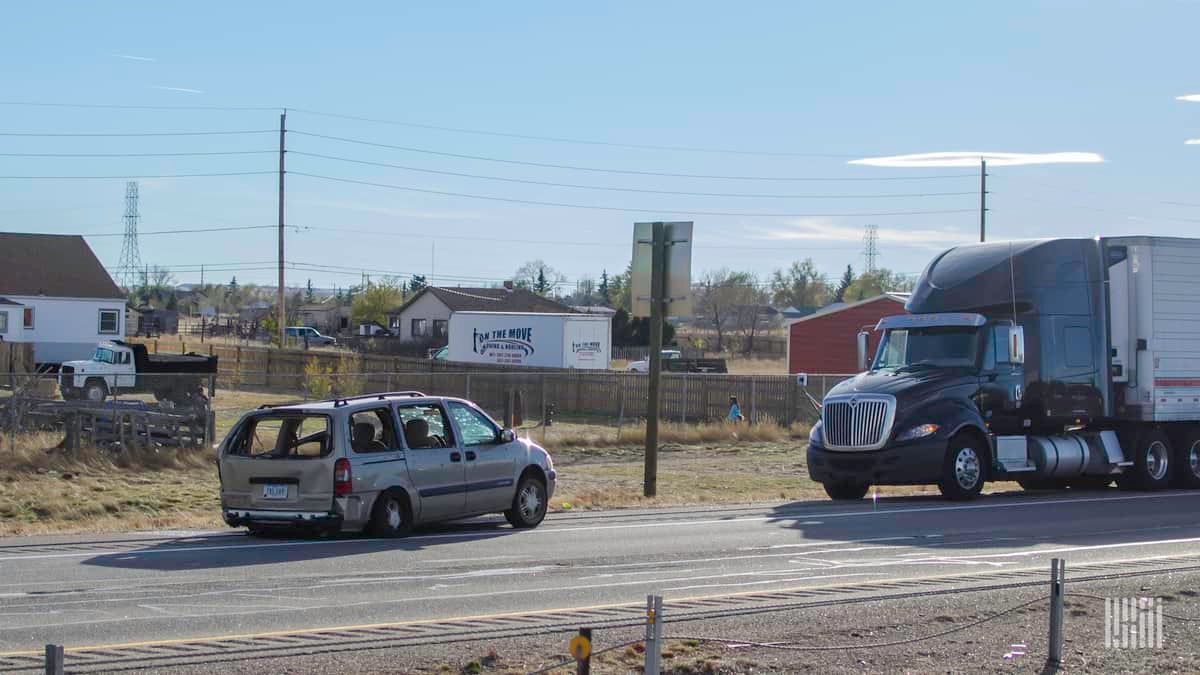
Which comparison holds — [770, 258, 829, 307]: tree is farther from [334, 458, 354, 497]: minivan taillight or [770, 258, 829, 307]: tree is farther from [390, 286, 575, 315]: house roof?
[334, 458, 354, 497]: minivan taillight

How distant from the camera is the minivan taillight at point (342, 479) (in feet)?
49.0

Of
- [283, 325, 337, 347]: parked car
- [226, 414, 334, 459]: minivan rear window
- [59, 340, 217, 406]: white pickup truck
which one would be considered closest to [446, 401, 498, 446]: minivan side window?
[226, 414, 334, 459]: minivan rear window

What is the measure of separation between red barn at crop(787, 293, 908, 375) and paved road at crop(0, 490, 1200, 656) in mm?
46428

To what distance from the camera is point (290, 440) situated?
15.6 m

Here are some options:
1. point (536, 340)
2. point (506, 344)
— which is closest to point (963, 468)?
point (536, 340)

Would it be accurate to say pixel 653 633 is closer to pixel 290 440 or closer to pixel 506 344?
pixel 290 440

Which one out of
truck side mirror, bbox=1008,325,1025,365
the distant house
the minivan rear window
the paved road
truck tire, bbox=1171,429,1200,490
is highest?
the distant house

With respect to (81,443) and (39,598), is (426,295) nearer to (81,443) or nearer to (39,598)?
(81,443)

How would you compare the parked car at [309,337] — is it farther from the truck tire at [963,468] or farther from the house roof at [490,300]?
the truck tire at [963,468]

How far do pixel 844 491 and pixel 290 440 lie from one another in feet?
32.5

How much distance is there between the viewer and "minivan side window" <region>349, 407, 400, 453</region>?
1541cm

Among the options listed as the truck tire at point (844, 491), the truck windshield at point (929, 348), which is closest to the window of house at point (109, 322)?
the truck tire at point (844, 491)

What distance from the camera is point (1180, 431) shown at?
2420cm
